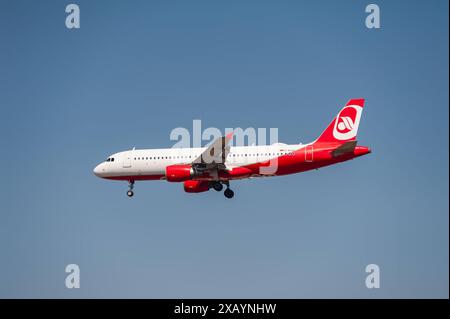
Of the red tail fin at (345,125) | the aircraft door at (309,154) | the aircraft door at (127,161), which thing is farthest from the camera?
the aircraft door at (127,161)

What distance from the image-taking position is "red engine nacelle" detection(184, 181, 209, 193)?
223ft

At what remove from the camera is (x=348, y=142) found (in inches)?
2377

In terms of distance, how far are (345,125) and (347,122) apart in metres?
0.34

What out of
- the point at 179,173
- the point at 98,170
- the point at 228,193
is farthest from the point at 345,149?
the point at 98,170

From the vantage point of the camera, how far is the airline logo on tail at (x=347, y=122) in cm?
6456

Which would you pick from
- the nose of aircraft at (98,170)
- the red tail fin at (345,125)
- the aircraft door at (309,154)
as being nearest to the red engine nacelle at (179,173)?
the nose of aircraft at (98,170)

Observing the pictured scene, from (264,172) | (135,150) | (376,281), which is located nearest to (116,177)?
(135,150)

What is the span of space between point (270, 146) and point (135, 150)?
13.9 m

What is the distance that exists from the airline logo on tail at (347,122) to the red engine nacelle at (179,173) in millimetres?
13584

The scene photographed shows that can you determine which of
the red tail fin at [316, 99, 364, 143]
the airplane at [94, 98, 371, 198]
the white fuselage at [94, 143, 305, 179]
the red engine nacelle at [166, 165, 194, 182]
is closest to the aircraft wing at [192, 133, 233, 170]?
the airplane at [94, 98, 371, 198]

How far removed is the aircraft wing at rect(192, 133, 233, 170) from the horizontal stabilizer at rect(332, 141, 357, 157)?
929 cm

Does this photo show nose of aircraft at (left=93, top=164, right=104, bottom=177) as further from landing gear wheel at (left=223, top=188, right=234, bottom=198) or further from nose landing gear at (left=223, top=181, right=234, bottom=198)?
landing gear wheel at (left=223, top=188, right=234, bottom=198)

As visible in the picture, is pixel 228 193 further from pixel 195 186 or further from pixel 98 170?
pixel 98 170

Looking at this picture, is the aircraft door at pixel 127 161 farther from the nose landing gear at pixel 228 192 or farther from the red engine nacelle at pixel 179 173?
the nose landing gear at pixel 228 192
